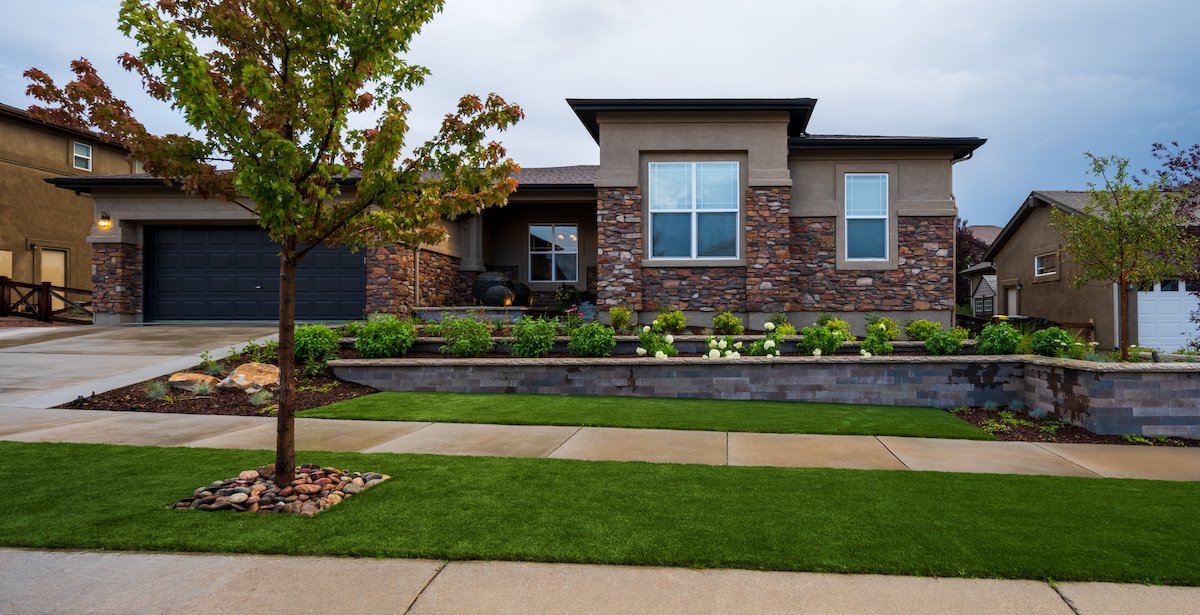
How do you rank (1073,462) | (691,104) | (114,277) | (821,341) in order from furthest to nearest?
1. (114,277)
2. (691,104)
3. (821,341)
4. (1073,462)

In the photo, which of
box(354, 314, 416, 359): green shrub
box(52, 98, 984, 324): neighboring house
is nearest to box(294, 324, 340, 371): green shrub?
box(354, 314, 416, 359): green shrub

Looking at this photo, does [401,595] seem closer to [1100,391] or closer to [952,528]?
[952,528]

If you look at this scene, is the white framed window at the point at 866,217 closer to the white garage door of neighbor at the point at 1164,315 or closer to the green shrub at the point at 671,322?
the green shrub at the point at 671,322

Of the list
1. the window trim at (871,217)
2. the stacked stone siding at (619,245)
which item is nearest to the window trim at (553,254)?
the stacked stone siding at (619,245)

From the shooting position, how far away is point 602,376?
10195mm

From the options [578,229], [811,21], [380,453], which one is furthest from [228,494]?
[811,21]

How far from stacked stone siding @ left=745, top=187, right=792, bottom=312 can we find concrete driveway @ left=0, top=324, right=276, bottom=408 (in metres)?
10.8

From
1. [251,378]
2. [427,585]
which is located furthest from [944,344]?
[251,378]

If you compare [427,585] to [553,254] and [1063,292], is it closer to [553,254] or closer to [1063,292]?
[553,254]

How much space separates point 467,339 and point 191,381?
4215 millimetres

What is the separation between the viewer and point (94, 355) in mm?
11875

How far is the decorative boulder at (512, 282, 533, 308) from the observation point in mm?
17130

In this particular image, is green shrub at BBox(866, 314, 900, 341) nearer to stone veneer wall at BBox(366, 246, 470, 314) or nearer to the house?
the house

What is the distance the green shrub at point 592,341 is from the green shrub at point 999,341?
6.07m
